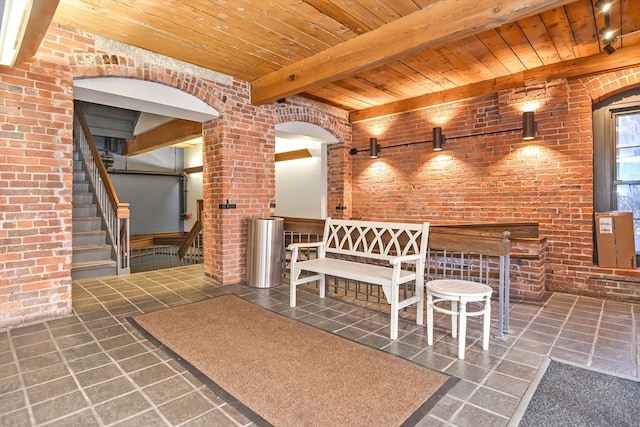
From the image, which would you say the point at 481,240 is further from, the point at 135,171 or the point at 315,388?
the point at 135,171

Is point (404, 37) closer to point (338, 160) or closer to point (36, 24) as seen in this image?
point (36, 24)

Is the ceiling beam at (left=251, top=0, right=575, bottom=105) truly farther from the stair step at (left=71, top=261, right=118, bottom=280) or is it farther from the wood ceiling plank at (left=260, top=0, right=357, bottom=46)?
the stair step at (left=71, top=261, right=118, bottom=280)

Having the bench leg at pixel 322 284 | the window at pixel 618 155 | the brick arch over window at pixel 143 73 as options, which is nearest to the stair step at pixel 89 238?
the brick arch over window at pixel 143 73

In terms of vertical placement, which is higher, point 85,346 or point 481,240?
point 481,240

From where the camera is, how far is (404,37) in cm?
302

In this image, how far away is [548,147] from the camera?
432 centimetres

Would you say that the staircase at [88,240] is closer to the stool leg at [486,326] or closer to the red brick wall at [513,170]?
the red brick wall at [513,170]

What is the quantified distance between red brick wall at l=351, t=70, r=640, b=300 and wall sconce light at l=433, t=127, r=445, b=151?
0.33 feet

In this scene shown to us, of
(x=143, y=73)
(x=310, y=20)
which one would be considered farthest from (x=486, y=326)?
(x=143, y=73)

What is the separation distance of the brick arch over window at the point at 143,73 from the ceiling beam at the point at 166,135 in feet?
5.66

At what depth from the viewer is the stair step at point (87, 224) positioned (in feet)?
17.3

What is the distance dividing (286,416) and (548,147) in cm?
449

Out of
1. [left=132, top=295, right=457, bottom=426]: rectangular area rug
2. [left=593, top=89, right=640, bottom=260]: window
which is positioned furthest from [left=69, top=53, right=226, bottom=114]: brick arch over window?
[left=593, top=89, right=640, bottom=260]: window

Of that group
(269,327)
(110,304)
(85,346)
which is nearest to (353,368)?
(269,327)
